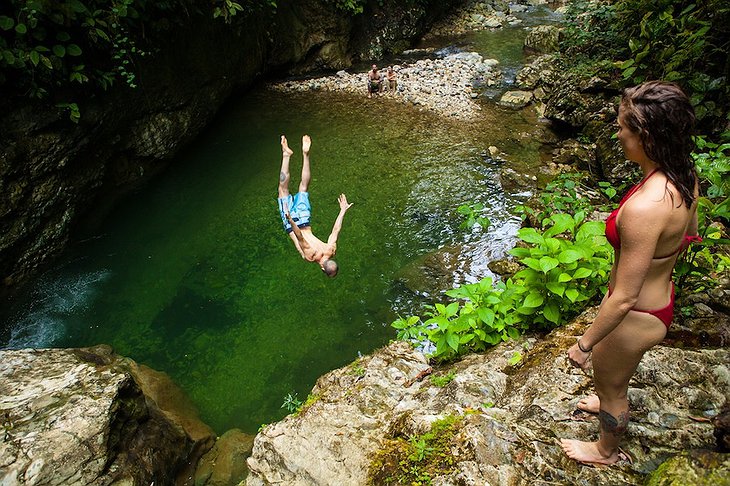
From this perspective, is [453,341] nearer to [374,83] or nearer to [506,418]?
[506,418]

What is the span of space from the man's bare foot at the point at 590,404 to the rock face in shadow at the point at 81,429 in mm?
3493

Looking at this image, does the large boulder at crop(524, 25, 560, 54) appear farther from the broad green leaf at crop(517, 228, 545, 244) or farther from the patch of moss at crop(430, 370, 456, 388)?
the patch of moss at crop(430, 370, 456, 388)

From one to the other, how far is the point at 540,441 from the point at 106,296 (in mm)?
6602

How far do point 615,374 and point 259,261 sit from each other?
6046 mm

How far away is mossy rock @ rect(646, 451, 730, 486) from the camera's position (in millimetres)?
1596

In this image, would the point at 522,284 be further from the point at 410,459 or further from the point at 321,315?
the point at 321,315

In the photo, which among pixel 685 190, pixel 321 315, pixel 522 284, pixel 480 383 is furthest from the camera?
pixel 321 315

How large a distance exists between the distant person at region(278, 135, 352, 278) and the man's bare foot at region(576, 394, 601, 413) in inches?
125

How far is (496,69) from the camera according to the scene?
1373cm

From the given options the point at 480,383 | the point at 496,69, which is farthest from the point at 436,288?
the point at 496,69

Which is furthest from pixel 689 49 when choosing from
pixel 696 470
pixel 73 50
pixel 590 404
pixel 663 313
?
pixel 73 50

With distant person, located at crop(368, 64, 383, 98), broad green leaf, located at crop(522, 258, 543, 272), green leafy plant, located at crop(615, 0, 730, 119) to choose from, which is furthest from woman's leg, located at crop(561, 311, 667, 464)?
distant person, located at crop(368, 64, 383, 98)

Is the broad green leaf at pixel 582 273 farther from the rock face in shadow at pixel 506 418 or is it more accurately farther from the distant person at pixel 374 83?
the distant person at pixel 374 83

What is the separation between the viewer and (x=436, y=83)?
12938mm
